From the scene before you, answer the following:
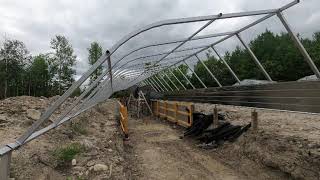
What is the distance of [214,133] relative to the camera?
1105 centimetres

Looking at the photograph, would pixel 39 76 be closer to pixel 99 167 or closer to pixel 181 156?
pixel 181 156

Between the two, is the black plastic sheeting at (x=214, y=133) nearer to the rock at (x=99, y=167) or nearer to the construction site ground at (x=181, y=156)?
the construction site ground at (x=181, y=156)

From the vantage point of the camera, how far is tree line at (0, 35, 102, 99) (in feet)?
164

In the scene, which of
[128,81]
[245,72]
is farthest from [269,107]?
[245,72]

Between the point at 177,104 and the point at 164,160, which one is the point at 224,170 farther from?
the point at 177,104

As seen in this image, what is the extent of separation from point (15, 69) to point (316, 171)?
5117 cm

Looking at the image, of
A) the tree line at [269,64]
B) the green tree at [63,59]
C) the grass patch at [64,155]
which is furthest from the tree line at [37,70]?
the grass patch at [64,155]

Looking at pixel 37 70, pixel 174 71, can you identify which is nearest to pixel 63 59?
pixel 37 70

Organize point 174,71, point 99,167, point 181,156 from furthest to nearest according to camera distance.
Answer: point 174,71
point 181,156
point 99,167

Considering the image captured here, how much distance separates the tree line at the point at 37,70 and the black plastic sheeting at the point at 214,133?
37.9 meters

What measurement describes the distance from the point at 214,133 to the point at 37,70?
5009 cm

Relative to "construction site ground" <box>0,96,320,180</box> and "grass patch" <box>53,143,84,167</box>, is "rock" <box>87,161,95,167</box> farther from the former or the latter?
"grass patch" <box>53,143,84,167</box>

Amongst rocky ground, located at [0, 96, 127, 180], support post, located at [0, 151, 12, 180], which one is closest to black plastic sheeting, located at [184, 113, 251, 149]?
rocky ground, located at [0, 96, 127, 180]

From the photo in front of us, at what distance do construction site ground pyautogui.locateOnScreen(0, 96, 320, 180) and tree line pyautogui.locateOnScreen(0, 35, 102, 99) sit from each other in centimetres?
3860
